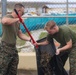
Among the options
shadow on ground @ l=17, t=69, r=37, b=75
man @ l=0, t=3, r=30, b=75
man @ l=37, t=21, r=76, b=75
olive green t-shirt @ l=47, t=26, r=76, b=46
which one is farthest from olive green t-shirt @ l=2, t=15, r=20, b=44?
shadow on ground @ l=17, t=69, r=37, b=75

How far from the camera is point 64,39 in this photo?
600cm

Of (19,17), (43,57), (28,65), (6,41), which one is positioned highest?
(19,17)

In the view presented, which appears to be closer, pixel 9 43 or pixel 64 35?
pixel 64 35

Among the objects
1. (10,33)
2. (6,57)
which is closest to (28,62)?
(6,57)

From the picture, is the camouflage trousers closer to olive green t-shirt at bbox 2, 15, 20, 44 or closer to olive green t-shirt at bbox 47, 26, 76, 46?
olive green t-shirt at bbox 2, 15, 20, 44

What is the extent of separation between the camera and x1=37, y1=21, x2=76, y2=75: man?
5.81 metres

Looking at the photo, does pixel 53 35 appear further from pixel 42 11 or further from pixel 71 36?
pixel 42 11

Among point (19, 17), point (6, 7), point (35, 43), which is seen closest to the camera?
point (19, 17)

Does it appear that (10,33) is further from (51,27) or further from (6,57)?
(51,27)

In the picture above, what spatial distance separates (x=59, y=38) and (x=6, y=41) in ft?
3.15

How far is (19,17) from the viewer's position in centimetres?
579

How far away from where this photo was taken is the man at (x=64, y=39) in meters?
5.81

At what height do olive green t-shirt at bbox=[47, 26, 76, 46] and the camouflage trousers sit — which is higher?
olive green t-shirt at bbox=[47, 26, 76, 46]

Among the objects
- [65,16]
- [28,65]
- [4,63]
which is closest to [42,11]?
[65,16]
